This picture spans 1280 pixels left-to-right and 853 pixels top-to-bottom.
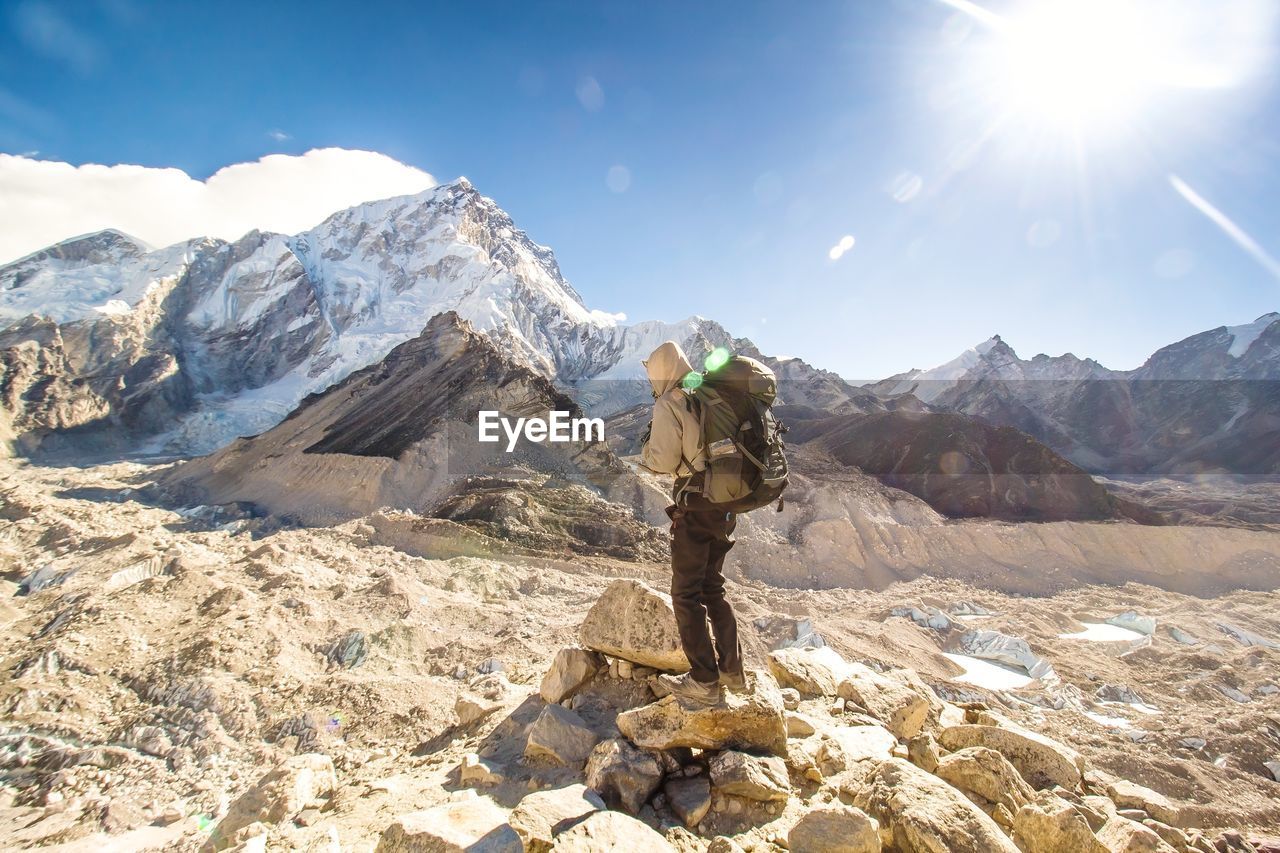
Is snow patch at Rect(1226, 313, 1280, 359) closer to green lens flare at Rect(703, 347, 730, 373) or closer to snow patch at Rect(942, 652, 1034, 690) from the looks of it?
snow patch at Rect(942, 652, 1034, 690)

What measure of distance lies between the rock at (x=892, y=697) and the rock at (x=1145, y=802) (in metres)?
1.05

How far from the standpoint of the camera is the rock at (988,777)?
8.71ft

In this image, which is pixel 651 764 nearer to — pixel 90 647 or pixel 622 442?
pixel 90 647

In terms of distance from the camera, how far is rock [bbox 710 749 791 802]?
2559mm

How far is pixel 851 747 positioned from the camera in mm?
3250

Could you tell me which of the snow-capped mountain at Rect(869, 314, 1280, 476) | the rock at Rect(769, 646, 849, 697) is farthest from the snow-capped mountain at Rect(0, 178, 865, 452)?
the rock at Rect(769, 646, 849, 697)

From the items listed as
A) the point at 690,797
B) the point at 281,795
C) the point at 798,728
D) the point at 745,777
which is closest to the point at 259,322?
the point at 281,795

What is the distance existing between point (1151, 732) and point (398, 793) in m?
10.4

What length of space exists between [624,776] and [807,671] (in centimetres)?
232

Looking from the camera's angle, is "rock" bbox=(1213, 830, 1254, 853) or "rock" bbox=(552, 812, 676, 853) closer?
"rock" bbox=(552, 812, 676, 853)

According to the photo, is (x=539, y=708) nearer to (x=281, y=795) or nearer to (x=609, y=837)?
(x=281, y=795)

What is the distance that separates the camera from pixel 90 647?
6352mm

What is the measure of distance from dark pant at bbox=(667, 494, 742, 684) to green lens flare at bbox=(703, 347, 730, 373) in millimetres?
689

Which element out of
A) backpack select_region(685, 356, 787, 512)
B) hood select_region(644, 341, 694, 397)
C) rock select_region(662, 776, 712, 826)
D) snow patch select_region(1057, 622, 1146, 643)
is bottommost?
snow patch select_region(1057, 622, 1146, 643)
